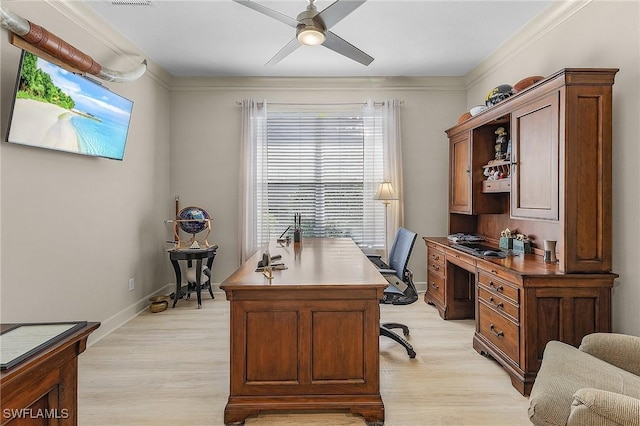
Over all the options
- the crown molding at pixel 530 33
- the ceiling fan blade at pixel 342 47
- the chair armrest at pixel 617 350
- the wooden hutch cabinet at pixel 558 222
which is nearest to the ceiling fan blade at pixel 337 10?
the ceiling fan blade at pixel 342 47

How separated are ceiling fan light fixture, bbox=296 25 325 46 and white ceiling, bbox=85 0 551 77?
660mm

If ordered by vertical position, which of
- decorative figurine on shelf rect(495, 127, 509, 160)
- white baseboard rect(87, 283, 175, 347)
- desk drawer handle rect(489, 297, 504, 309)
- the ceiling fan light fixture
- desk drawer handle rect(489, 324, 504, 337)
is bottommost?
white baseboard rect(87, 283, 175, 347)

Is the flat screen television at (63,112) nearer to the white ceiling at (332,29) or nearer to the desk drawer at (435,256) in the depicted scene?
the white ceiling at (332,29)

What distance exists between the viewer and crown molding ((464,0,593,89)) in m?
2.72

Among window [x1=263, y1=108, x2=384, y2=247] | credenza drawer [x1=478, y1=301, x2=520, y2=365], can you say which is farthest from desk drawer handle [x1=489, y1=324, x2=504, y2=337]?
window [x1=263, y1=108, x2=384, y2=247]

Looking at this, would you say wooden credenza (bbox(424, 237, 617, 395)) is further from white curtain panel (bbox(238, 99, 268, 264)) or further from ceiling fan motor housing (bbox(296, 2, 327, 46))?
white curtain panel (bbox(238, 99, 268, 264))

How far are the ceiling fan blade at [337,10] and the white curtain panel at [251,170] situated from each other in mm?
2359

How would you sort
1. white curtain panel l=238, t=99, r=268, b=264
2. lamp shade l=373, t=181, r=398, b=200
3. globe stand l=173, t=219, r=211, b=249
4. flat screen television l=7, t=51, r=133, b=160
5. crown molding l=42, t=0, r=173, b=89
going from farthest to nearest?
white curtain panel l=238, t=99, r=268, b=264, lamp shade l=373, t=181, r=398, b=200, globe stand l=173, t=219, r=211, b=249, crown molding l=42, t=0, r=173, b=89, flat screen television l=7, t=51, r=133, b=160

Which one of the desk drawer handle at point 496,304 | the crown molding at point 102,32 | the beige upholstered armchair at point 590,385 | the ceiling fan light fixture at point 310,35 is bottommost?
the beige upholstered armchair at point 590,385

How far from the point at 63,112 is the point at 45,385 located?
7.27ft

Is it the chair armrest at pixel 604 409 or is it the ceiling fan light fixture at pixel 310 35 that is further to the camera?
the ceiling fan light fixture at pixel 310 35

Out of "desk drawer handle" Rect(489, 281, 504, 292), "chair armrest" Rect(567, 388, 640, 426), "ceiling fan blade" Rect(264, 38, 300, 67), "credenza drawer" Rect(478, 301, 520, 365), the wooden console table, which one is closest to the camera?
the wooden console table

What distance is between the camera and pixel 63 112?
8.14 feet

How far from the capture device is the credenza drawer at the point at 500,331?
230cm
